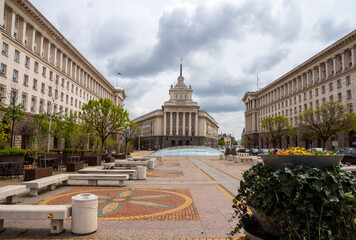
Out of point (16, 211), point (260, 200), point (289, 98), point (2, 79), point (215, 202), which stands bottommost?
point (215, 202)

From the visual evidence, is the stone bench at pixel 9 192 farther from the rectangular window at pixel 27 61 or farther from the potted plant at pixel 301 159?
the rectangular window at pixel 27 61

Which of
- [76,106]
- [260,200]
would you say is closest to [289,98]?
[76,106]

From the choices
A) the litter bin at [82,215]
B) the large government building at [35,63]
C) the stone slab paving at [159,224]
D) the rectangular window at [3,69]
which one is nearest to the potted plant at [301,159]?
the stone slab paving at [159,224]

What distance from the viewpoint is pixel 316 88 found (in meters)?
59.2

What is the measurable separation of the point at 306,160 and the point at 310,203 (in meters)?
0.65

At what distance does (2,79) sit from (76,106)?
24260 millimetres

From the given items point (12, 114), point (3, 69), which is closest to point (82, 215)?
point (12, 114)

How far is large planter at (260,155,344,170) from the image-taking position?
3.39 m

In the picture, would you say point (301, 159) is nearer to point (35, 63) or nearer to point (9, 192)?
point (9, 192)

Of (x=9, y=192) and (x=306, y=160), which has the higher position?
(x=306, y=160)

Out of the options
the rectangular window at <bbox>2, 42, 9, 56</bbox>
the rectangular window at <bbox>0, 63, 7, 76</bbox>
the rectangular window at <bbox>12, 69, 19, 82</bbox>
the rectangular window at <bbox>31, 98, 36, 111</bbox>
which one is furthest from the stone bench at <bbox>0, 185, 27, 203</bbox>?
the rectangular window at <bbox>31, 98, 36, 111</bbox>

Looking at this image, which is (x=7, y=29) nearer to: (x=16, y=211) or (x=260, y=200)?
(x=16, y=211)

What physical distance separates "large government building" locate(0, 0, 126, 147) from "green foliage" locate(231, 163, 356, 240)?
2614 cm

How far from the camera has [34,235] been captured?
17.7ft
